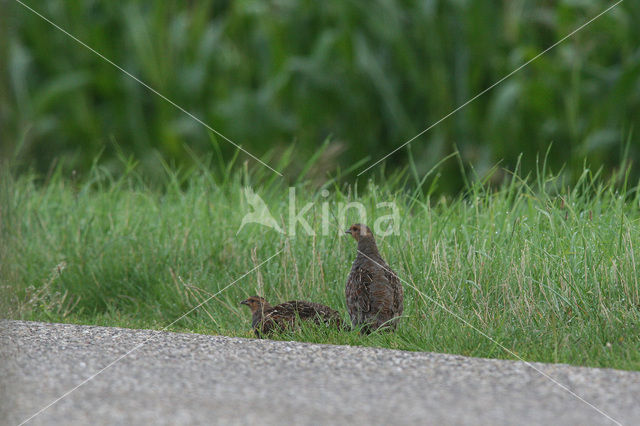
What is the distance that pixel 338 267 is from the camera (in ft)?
17.1

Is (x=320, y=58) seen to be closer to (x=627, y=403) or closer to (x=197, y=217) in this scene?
(x=197, y=217)

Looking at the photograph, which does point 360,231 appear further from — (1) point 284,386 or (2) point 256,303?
(1) point 284,386

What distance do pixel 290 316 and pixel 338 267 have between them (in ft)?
2.75

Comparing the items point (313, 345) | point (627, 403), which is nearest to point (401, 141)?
point (313, 345)

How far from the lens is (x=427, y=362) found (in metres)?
3.79

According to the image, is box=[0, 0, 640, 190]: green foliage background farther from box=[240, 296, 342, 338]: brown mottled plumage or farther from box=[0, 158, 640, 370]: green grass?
box=[240, 296, 342, 338]: brown mottled plumage

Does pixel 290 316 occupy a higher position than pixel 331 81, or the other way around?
pixel 331 81

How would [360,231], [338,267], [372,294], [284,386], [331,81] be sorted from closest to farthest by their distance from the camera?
1. [284,386]
2. [372,294]
3. [360,231]
4. [338,267]
5. [331,81]

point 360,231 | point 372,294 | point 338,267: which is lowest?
point 338,267

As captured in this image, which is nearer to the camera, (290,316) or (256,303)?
(290,316)

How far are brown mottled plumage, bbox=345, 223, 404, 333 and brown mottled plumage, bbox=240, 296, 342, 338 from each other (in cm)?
12

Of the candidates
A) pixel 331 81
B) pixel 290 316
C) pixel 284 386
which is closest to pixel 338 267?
pixel 290 316

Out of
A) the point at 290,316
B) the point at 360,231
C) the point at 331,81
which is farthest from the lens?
the point at 331,81

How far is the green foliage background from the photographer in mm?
7945
